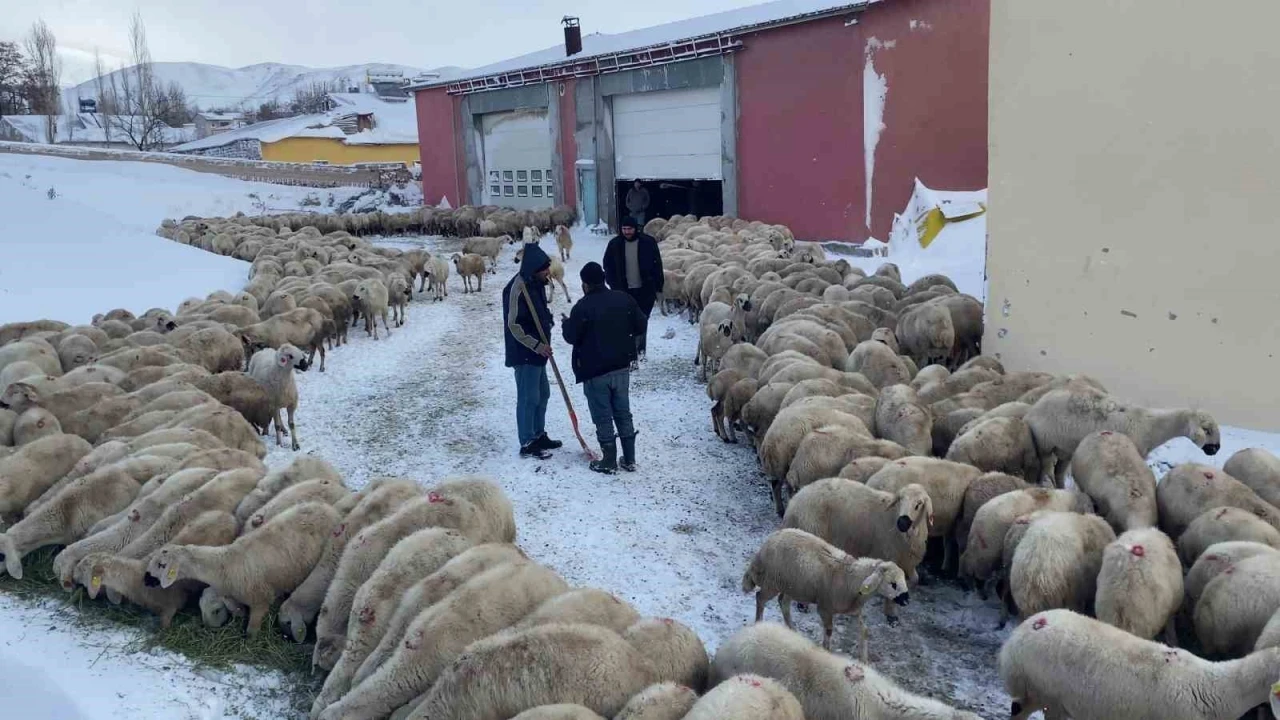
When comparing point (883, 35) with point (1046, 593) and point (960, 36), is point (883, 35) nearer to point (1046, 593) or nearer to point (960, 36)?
point (960, 36)

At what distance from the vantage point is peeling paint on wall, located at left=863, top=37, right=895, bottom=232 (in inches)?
794

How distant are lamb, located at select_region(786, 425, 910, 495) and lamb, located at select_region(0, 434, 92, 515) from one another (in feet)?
20.1

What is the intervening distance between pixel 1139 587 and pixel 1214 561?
664 millimetres

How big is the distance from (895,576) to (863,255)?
15.8m

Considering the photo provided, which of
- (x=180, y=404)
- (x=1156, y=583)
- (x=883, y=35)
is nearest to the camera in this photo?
(x=1156, y=583)

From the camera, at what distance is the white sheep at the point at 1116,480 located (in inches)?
255

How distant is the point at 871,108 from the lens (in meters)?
20.4

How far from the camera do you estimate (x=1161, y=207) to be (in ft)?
30.9

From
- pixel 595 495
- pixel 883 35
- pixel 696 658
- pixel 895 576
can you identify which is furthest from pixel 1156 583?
pixel 883 35

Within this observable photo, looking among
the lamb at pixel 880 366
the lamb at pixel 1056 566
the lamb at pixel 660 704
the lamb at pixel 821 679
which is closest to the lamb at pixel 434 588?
the lamb at pixel 660 704

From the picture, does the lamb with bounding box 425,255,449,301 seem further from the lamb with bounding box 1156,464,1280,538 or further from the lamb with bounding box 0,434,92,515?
the lamb with bounding box 1156,464,1280,538

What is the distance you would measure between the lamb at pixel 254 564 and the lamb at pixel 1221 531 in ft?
18.6

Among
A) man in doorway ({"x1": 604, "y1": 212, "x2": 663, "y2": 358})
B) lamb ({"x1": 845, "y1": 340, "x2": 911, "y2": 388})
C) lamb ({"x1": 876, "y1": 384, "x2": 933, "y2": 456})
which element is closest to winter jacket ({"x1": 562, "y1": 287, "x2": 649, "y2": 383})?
lamb ({"x1": 876, "y1": 384, "x2": 933, "y2": 456})

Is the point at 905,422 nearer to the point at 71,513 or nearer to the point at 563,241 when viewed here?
the point at 71,513
